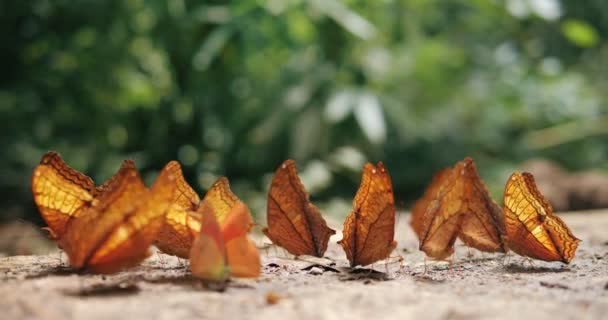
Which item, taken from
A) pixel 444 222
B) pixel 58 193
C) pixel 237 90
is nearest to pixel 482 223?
pixel 444 222

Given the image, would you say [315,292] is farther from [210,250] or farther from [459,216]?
[459,216]

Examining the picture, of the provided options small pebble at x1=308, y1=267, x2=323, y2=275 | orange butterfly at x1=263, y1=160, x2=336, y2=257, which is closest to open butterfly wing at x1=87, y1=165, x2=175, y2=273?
orange butterfly at x1=263, y1=160, x2=336, y2=257

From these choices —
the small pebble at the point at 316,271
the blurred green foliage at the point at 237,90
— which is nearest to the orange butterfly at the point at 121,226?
the small pebble at the point at 316,271

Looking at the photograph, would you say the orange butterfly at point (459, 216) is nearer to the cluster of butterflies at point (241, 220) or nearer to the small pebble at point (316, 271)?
the cluster of butterflies at point (241, 220)

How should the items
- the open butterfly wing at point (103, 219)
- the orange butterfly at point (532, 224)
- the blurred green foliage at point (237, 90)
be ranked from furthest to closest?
the blurred green foliage at point (237, 90) < the orange butterfly at point (532, 224) < the open butterfly wing at point (103, 219)

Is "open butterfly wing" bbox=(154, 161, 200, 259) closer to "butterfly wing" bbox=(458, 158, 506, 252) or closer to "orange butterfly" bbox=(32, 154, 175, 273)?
"orange butterfly" bbox=(32, 154, 175, 273)

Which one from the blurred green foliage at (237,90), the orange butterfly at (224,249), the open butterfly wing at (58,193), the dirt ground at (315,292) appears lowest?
the dirt ground at (315,292)

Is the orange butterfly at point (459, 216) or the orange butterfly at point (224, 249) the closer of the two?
the orange butterfly at point (224, 249)
